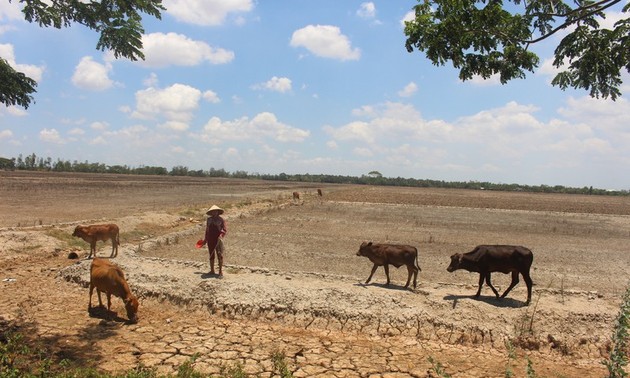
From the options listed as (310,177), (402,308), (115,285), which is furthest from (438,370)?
(310,177)

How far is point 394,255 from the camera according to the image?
9930 mm

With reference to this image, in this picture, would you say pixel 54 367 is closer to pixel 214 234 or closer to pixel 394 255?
pixel 214 234

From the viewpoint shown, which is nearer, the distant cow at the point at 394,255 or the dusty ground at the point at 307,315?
the dusty ground at the point at 307,315

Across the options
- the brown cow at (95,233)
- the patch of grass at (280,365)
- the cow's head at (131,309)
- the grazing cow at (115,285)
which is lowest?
the patch of grass at (280,365)

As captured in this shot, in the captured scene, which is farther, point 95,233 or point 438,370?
point 95,233

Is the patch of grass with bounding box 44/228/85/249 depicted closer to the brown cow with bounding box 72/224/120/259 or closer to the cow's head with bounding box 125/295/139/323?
the brown cow with bounding box 72/224/120/259

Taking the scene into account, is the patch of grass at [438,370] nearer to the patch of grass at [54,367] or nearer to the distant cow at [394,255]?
the patch of grass at [54,367]

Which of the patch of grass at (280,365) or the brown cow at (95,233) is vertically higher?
the brown cow at (95,233)

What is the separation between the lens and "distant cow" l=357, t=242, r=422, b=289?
975 centimetres

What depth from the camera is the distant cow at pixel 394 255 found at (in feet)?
32.0

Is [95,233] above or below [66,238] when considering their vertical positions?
above

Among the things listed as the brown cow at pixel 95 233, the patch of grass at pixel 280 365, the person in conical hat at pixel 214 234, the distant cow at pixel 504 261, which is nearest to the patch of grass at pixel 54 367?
the patch of grass at pixel 280 365

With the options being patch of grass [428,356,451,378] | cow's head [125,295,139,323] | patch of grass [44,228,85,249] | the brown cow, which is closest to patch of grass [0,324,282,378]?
cow's head [125,295,139,323]

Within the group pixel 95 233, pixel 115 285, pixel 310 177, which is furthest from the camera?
pixel 310 177
